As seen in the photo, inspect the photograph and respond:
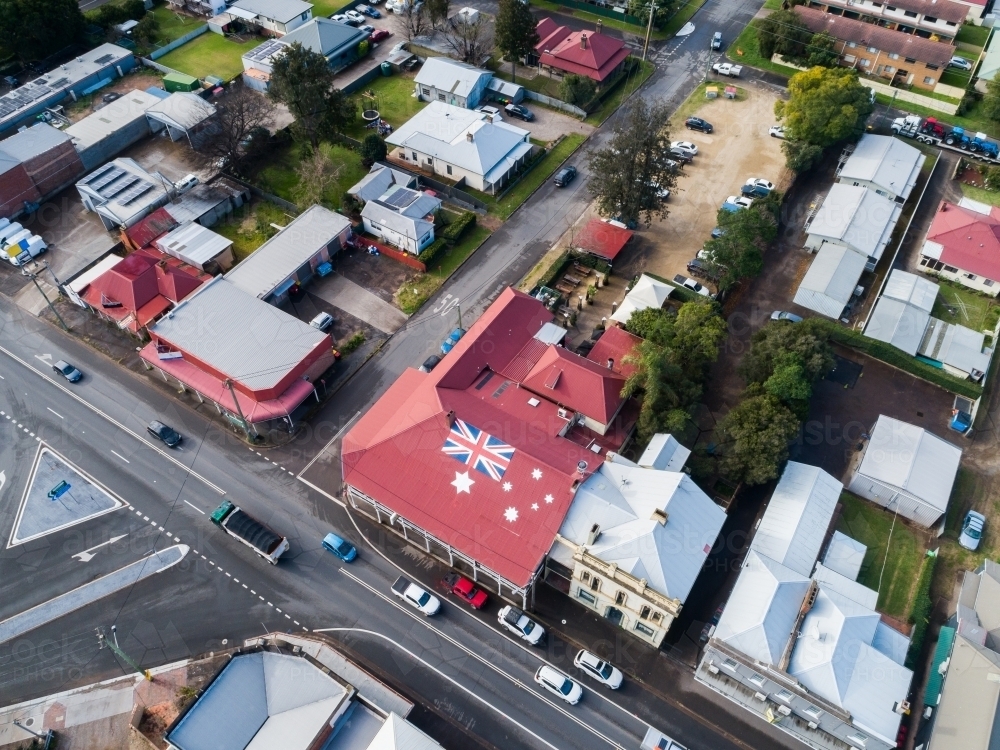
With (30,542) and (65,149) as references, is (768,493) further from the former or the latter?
(65,149)

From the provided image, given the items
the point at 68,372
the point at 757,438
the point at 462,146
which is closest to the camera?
the point at 757,438

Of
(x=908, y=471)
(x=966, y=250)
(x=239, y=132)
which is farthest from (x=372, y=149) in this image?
(x=966, y=250)

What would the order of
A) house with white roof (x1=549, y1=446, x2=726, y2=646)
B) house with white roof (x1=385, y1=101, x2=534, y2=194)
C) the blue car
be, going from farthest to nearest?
1. house with white roof (x1=385, y1=101, x2=534, y2=194)
2. the blue car
3. house with white roof (x1=549, y1=446, x2=726, y2=646)

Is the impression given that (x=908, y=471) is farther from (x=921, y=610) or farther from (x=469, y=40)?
(x=469, y=40)

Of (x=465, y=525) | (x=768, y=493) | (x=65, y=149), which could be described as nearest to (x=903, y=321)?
(x=768, y=493)

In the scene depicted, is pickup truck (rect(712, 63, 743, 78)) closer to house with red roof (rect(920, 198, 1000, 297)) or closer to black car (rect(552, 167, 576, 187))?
black car (rect(552, 167, 576, 187))

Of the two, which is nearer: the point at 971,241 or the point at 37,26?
the point at 971,241

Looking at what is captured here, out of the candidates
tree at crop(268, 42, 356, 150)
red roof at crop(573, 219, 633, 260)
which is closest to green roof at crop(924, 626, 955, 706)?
red roof at crop(573, 219, 633, 260)
